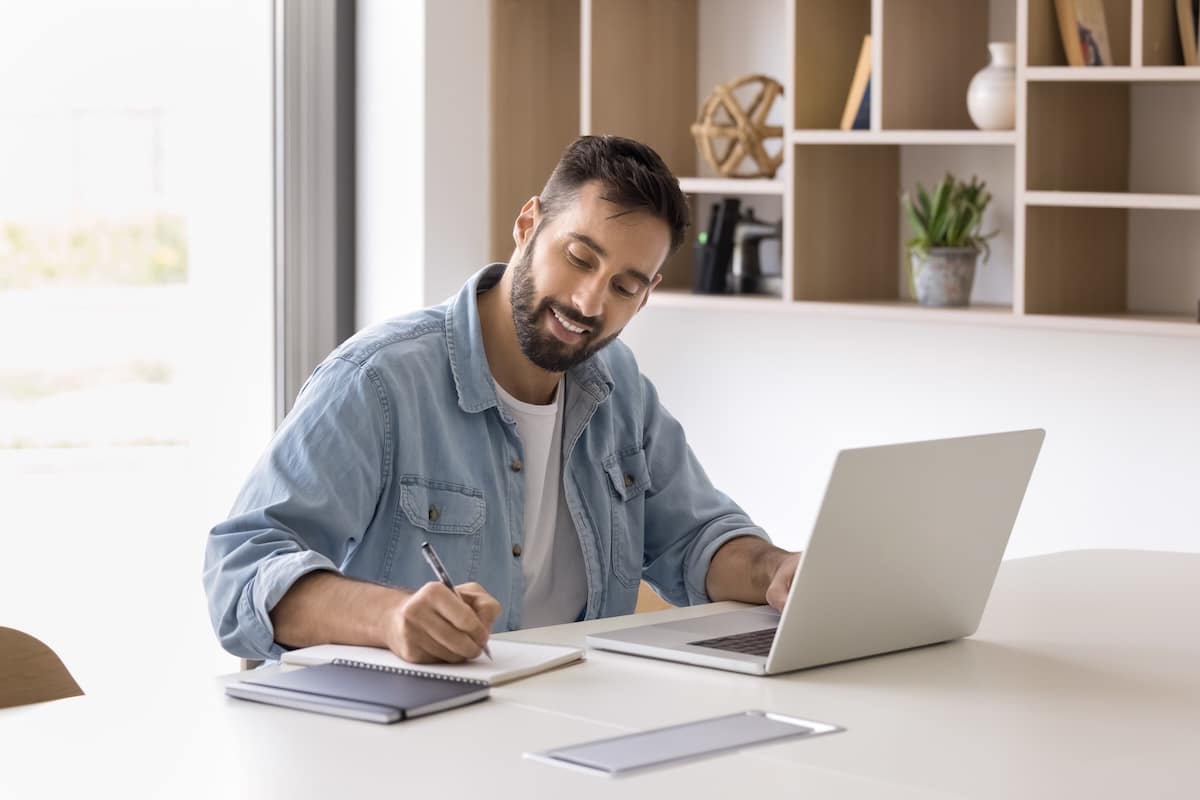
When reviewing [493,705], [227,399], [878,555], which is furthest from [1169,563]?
[227,399]

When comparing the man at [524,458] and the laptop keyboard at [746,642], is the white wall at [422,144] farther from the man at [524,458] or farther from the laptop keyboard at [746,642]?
the laptop keyboard at [746,642]

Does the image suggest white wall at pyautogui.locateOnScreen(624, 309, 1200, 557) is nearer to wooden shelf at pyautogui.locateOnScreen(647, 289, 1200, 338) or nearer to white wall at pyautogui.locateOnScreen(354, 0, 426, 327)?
wooden shelf at pyautogui.locateOnScreen(647, 289, 1200, 338)

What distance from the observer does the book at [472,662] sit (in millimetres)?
1596

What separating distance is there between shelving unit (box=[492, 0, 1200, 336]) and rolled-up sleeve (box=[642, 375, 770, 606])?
89cm

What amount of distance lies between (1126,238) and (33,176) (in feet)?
7.38

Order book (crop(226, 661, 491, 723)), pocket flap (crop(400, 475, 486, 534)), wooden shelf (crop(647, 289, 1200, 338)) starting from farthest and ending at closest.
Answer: wooden shelf (crop(647, 289, 1200, 338)) → pocket flap (crop(400, 475, 486, 534)) → book (crop(226, 661, 491, 723))

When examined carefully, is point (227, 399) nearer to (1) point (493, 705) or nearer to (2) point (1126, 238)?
(2) point (1126, 238)

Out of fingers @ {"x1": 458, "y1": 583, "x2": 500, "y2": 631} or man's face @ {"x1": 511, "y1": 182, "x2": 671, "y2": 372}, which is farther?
man's face @ {"x1": 511, "y1": 182, "x2": 671, "y2": 372}

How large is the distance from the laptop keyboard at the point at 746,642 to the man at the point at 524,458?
0.16 metres

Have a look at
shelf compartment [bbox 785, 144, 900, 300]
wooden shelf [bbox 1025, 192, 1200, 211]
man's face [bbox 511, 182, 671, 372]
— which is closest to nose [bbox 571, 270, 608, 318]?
man's face [bbox 511, 182, 671, 372]

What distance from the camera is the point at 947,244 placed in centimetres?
317

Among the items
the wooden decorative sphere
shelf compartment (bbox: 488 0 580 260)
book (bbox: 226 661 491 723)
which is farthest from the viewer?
shelf compartment (bbox: 488 0 580 260)

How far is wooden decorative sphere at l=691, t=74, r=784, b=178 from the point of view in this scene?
11.3 feet

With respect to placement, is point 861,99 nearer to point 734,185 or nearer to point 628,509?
point 734,185
